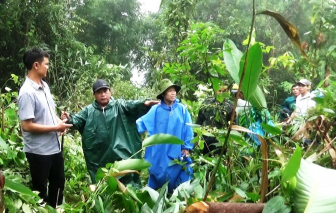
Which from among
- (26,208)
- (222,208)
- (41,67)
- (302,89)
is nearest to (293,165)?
(222,208)

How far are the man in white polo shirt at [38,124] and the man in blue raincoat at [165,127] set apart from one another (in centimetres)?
70

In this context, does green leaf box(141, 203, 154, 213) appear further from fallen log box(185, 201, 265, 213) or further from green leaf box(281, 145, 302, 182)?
green leaf box(281, 145, 302, 182)

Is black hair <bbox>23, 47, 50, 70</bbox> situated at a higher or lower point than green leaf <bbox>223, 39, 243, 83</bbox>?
higher

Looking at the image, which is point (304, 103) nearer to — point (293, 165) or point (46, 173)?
point (293, 165)

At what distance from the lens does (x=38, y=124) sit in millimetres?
2252

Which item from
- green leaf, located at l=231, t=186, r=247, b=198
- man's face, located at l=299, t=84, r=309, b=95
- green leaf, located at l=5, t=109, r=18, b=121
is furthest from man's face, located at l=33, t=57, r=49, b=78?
man's face, located at l=299, t=84, r=309, b=95

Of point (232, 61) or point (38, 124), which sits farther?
point (38, 124)

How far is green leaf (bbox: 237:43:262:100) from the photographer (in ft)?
3.44

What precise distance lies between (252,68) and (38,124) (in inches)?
61.4

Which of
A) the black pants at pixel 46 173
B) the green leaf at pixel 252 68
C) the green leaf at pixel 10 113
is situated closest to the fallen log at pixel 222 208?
the green leaf at pixel 252 68

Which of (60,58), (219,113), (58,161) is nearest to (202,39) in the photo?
(219,113)

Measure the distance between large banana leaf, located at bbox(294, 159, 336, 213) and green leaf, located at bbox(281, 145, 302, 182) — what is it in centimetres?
5

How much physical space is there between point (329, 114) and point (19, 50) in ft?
24.3

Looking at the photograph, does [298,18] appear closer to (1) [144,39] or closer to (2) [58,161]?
(1) [144,39]
